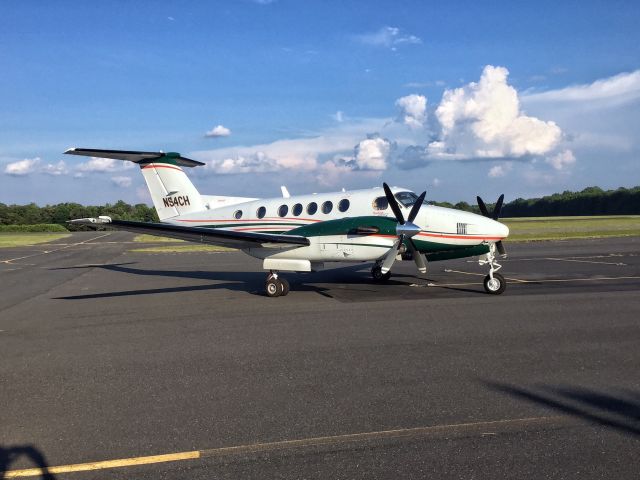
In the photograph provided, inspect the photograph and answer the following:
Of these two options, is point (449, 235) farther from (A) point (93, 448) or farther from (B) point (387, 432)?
(A) point (93, 448)

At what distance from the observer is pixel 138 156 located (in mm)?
20047

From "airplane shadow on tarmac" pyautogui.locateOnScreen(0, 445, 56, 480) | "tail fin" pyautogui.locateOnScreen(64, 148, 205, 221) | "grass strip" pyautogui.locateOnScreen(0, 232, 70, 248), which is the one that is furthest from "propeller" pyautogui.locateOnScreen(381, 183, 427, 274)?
"grass strip" pyautogui.locateOnScreen(0, 232, 70, 248)

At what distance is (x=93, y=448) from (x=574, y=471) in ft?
13.8

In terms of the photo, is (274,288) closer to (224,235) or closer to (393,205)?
(224,235)

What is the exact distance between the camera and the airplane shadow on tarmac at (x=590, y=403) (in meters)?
5.27

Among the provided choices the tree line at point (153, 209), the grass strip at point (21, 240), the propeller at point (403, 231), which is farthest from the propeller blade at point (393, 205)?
the tree line at point (153, 209)

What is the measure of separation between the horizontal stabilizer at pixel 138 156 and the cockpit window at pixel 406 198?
31.4 ft

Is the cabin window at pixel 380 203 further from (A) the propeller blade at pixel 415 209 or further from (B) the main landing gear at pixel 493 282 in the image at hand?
(B) the main landing gear at pixel 493 282

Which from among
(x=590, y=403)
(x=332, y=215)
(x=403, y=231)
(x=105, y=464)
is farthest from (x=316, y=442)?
(x=332, y=215)

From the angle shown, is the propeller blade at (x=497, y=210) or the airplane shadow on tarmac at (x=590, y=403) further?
the propeller blade at (x=497, y=210)


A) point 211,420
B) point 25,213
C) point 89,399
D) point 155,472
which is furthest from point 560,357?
point 25,213

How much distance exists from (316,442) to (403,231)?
1010 centimetres

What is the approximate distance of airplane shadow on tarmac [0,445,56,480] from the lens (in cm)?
442

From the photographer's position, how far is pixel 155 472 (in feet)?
14.4
